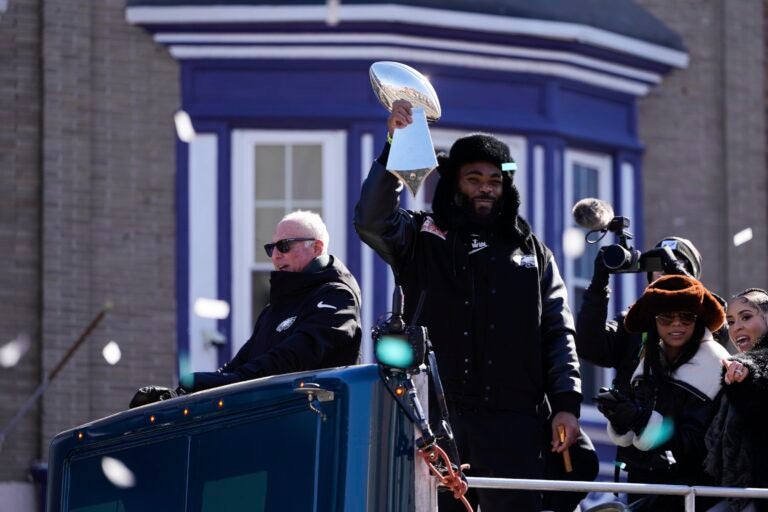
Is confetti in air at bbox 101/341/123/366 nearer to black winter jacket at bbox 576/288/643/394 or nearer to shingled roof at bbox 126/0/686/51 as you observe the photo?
shingled roof at bbox 126/0/686/51

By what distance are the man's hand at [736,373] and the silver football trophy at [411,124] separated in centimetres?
150

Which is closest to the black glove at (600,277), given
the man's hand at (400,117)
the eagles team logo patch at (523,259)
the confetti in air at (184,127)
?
the eagles team logo patch at (523,259)

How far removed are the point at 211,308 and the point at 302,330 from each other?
640 centimetres

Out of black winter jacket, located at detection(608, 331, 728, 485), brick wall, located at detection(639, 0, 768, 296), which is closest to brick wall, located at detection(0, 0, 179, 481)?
brick wall, located at detection(639, 0, 768, 296)

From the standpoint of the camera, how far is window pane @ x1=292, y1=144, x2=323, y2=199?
1360 cm

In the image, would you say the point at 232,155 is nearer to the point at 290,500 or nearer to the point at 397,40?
the point at 397,40

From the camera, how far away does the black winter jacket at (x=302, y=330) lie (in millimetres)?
6840

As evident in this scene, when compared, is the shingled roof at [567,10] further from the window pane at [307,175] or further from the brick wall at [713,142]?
the window pane at [307,175]

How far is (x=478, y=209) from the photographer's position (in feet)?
22.7

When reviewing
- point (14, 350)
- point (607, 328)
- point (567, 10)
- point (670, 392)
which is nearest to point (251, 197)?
point (14, 350)

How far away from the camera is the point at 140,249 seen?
13.6m

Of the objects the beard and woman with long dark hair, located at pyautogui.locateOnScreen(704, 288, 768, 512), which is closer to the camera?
woman with long dark hair, located at pyautogui.locateOnScreen(704, 288, 768, 512)

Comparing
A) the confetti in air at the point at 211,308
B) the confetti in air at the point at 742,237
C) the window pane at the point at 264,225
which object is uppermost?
the confetti in air at the point at 742,237

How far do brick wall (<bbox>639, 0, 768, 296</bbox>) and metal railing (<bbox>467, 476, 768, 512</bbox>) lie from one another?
874 centimetres
